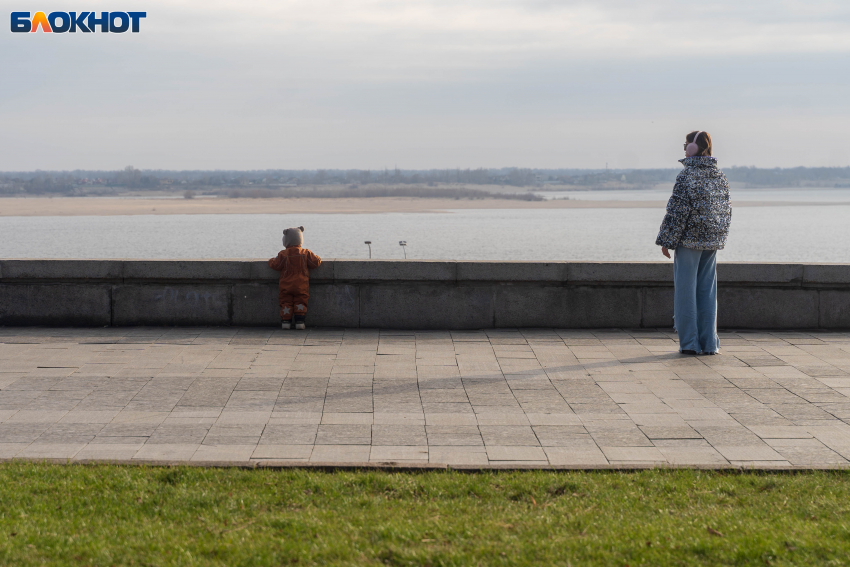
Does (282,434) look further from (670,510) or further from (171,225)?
(171,225)

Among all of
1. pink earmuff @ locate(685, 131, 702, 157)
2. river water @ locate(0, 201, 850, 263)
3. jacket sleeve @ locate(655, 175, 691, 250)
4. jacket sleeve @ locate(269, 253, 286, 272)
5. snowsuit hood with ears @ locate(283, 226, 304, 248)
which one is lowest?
river water @ locate(0, 201, 850, 263)

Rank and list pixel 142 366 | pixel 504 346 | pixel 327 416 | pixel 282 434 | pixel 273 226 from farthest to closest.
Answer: pixel 273 226
pixel 504 346
pixel 142 366
pixel 327 416
pixel 282 434

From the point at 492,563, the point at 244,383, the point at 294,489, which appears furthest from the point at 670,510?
the point at 244,383

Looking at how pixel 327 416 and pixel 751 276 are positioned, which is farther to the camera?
pixel 751 276

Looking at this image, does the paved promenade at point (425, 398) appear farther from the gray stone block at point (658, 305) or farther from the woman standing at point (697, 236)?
the gray stone block at point (658, 305)

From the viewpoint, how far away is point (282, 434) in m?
4.91

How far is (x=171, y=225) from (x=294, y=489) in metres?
70.0

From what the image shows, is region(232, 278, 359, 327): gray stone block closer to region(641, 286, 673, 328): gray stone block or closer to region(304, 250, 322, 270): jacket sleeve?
region(304, 250, 322, 270): jacket sleeve

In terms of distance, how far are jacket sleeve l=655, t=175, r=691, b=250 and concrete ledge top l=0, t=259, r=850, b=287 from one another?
4.91 feet

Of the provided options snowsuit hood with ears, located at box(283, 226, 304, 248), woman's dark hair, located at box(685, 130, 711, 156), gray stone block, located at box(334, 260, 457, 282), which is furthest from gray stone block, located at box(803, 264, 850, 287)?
snowsuit hood with ears, located at box(283, 226, 304, 248)

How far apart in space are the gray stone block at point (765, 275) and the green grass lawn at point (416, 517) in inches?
184

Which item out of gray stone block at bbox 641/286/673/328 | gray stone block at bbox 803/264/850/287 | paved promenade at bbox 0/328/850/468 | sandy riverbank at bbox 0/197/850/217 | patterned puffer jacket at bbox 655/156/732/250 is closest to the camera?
paved promenade at bbox 0/328/850/468

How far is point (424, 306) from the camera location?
28.8ft

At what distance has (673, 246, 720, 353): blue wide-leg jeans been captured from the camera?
7270 millimetres
